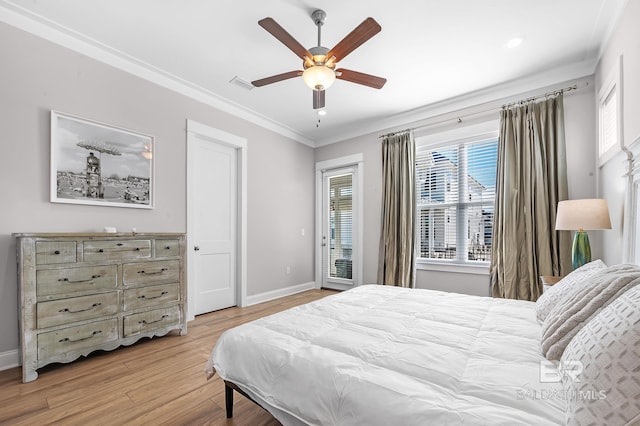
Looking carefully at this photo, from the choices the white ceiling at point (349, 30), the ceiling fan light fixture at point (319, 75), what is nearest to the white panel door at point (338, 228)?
the white ceiling at point (349, 30)

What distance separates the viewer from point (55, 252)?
2262 millimetres

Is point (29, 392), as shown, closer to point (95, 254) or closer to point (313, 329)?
point (95, 254)

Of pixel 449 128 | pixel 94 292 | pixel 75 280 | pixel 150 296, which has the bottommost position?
pixel 150 296

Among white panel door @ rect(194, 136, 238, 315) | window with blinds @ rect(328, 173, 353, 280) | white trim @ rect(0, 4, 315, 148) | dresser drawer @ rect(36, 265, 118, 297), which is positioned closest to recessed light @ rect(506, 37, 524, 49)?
window with blinds @ rect(328, 173, 353, 280)

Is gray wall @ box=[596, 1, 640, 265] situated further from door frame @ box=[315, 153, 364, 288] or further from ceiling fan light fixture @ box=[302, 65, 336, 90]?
door frame @ box=[315, 153, 364, 288]

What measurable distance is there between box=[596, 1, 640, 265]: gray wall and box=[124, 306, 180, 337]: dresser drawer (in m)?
4.01

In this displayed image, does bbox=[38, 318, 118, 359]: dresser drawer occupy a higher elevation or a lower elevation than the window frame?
lower

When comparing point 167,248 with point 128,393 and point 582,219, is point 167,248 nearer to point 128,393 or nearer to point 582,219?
point 128,393

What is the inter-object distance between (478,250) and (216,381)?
3.41 metres

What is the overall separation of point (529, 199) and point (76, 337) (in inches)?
180

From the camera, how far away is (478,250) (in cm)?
382

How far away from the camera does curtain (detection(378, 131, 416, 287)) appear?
419 centimetres

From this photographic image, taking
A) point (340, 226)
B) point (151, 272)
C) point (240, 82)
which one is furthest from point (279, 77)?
point (340, 226)

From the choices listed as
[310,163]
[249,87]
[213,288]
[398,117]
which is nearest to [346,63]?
[249,87]
